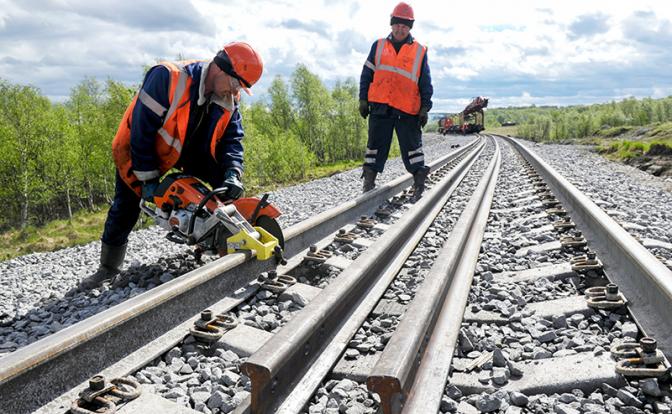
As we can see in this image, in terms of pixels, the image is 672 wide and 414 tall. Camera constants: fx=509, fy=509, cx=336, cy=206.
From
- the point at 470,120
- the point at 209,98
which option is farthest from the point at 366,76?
the point at 470,120

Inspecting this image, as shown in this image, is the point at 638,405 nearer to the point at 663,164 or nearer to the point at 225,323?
the point at 225,323

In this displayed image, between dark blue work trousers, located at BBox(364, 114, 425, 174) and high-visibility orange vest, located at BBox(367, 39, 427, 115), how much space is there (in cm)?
22

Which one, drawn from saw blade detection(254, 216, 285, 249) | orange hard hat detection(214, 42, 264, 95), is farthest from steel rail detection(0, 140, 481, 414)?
orange hard hat detection(214, 42, 264, 95)

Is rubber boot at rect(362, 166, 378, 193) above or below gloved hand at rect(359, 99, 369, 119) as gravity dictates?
below

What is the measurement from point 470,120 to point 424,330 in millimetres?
54141

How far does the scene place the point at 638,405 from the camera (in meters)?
1.93

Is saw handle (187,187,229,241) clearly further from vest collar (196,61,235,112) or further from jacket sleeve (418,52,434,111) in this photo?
jacket sleeve (418,52,434,111)

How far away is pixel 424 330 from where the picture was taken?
2273 mm

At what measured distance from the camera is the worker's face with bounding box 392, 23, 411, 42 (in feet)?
22.5

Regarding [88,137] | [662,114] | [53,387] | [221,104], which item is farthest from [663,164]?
[662,114]

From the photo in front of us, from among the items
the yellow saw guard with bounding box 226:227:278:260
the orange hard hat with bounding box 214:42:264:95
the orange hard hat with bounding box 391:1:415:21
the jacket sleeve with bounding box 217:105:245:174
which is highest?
the orange hard hat with bounding box 391:1:415:21

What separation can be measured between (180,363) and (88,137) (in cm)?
4041

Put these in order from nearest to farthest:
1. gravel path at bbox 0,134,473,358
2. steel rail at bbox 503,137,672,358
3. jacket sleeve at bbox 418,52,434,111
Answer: steel rail at bbox 503,137,672,358 → gravel path at bbox 0,134,473,358 → jacket sleeve at bbox 418,52,434,111

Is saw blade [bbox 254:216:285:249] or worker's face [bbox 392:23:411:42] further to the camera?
worker's face [bbox 392:23:411:42]
